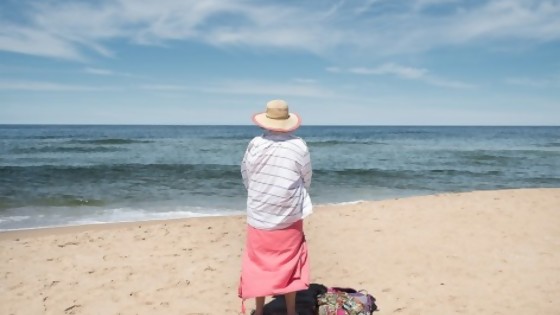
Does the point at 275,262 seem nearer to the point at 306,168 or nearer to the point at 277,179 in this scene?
the point at 277,179

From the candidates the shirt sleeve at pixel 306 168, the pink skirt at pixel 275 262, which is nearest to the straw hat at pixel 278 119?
the shirt sleeve at pixel 306 168

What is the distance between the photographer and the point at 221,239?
681 centimetres

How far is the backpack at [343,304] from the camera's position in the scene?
151 inches

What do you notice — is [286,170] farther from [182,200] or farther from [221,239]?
[182,200]

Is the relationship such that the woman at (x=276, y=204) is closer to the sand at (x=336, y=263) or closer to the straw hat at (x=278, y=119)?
the straw hat at (x=278, y=119)

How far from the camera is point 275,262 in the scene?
3480 millimetres

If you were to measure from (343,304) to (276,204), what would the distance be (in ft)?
4.03

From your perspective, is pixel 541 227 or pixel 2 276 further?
pixel 541 227

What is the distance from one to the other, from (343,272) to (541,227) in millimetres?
3779

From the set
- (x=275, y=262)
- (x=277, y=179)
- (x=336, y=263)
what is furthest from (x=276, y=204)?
(x=336, y=263)

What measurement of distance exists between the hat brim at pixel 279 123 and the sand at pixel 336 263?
200cm

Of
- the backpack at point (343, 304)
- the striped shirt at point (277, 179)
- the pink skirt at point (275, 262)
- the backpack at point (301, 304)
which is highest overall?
the striped shirt at point (277, 179)

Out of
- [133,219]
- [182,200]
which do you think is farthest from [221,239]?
[182,200]

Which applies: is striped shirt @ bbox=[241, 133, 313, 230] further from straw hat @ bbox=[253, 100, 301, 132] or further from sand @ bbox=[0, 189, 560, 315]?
sand @ bbox=[0, 189, 560, 315]
